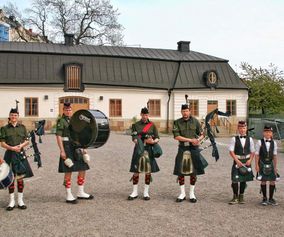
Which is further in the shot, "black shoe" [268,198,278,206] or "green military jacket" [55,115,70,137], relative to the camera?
"green military jacket" [55,115,70,137]

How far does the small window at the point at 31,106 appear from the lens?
25703mm

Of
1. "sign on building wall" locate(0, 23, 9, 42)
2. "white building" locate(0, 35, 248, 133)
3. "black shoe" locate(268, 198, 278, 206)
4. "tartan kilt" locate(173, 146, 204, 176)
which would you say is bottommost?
"black shoe" locate(268, 198, 278, 206)

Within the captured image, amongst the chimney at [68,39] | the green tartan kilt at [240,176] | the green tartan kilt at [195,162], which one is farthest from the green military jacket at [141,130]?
the chimney at [68,39]

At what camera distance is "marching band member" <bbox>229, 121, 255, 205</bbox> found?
21.2ft

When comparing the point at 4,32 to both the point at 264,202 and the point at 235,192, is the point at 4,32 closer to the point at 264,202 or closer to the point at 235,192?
the point at 235,192

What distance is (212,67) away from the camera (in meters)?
29.4

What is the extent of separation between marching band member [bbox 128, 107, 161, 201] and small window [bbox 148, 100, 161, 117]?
20847 mm

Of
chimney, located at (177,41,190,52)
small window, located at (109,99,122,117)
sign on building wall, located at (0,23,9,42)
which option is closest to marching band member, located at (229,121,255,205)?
small window, located at (109,99,122,117)

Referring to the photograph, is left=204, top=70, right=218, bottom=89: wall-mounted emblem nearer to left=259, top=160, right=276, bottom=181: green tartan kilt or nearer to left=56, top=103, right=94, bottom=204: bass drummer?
left=259, top=160, right=276, bottom=181: green tartan kilt

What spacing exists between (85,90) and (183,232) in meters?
22.2

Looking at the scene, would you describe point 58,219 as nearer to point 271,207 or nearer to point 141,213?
point 141,213

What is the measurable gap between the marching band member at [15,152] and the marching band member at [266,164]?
3801 millimetres

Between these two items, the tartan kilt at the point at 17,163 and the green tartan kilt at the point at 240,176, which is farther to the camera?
the green tartan kilt at the point at 240,176

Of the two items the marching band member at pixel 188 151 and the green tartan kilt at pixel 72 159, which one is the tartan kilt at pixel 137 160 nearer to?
the marching band member at pixel 188 151
